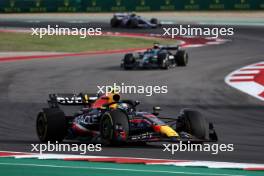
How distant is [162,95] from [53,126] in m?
8.89

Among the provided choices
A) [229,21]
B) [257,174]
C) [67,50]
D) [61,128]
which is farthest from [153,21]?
[257,174]

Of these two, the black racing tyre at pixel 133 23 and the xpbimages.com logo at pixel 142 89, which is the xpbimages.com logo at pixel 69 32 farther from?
the xpbimages.com logo at pixel 142 89

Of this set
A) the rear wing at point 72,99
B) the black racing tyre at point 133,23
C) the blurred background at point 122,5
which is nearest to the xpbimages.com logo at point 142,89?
the rear wing at point 72,99

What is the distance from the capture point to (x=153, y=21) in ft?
165

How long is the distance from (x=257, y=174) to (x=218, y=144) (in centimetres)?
326

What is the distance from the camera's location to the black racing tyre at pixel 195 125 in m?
14.2

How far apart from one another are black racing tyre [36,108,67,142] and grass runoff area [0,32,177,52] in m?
24.7

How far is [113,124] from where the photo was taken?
1390 centimetres

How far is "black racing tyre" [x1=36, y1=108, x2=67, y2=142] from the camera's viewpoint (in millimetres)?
14711

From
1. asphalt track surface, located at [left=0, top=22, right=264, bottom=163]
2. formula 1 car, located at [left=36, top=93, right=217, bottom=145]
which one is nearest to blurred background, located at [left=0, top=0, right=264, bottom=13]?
asphalt track surface, located at [left=0, top=22, right=264, bottom=163]

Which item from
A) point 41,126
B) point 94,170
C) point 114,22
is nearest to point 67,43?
point 114,22

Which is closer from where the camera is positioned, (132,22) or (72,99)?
(72,99)

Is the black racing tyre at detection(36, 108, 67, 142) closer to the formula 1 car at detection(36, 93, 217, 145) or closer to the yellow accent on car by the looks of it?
the formula 1 car at detection(36, 93, 217, 145)

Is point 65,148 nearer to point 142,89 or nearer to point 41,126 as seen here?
point 41,126
